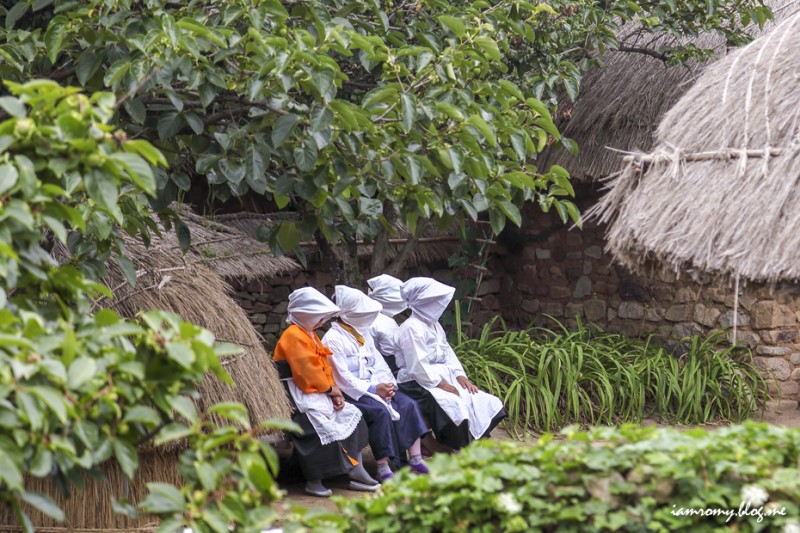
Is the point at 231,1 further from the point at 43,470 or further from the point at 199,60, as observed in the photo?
the point at 43,470

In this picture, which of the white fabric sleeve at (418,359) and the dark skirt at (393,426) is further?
the white fabric sleeve at (418,359)

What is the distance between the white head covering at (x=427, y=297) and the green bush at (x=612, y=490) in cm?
330

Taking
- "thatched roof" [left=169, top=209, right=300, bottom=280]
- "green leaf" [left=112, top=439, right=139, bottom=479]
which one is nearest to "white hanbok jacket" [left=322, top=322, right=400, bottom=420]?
"thatched roof" [left=169, top=209, right=300, bottom=280]

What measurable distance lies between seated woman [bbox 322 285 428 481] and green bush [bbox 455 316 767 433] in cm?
113

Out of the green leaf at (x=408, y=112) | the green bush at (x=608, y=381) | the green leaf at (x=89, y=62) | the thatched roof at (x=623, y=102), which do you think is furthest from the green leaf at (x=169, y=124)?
the thatched roof at (x=623, y=102)

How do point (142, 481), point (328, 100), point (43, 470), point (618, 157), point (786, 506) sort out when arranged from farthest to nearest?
point (618, 157) → point (142, 481) → point (328, 100) → point (786, 506) → point (43, 470)

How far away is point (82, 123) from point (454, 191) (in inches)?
73.5

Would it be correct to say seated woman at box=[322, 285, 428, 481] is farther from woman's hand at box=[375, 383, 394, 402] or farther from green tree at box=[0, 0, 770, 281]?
green tree at box=[0, 0, 770, 281]

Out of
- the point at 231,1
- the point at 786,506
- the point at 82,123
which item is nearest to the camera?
the point at 82,123

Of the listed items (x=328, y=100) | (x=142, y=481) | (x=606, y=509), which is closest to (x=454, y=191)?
(x=328, y=100)

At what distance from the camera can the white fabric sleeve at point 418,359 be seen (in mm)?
5914

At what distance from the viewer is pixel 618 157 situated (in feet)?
25.3

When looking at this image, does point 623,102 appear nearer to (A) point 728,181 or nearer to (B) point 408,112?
(A) point 728,181

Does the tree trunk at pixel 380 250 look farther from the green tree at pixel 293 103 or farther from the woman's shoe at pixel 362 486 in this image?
the green tree at pixel 293 103
